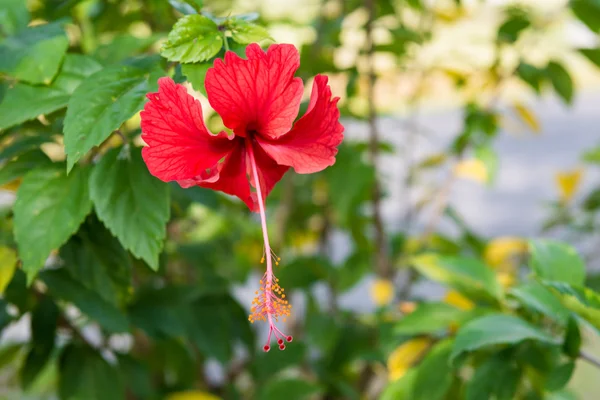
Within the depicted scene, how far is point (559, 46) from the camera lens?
0.78m

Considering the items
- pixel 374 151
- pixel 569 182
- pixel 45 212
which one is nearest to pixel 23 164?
pixel 45 212

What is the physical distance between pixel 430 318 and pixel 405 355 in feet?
0.39

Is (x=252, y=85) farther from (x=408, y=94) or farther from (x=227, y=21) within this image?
(x=408, y=94)

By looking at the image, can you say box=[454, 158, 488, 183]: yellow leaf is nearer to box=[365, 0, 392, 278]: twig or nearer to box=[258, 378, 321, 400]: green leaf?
box=[365, 0, 392, 278]: twig

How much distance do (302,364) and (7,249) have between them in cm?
64

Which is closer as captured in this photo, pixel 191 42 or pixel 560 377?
pixel 191 42

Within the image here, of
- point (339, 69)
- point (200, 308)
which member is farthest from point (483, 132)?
point (200, 308)

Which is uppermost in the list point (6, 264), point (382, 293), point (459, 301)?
point (6, 264)

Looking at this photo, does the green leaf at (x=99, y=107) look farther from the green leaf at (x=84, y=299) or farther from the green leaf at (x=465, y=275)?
the green leaf at (x=465, y=275)

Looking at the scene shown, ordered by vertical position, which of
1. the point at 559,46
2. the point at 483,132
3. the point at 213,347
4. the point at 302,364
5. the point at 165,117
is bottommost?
the point at 302,364

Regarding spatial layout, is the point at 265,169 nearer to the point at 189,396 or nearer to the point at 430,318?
the point at 430,318

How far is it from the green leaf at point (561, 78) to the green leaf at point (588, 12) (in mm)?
95

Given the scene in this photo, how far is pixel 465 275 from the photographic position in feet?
1.90

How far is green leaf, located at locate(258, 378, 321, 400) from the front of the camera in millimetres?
734
